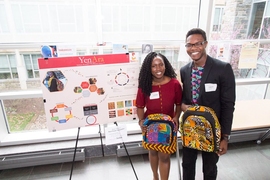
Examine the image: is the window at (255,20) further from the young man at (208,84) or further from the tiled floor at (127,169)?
the young man at (208,84)

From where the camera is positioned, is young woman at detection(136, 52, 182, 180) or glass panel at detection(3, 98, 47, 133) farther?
glass panel at detection(3, 98, 47, 133)

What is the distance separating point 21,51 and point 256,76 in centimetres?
346

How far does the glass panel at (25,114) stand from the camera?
225 centimetres

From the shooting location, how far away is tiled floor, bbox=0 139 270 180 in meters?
2.01

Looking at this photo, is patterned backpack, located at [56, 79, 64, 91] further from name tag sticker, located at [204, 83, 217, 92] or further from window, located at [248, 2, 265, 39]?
window, located at [248, 2, 265, 39]

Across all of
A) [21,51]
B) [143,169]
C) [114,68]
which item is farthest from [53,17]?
[143,169]

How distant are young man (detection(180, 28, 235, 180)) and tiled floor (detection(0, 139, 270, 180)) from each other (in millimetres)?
828

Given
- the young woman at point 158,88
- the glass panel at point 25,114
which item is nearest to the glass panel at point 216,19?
the young woman at point 158,88

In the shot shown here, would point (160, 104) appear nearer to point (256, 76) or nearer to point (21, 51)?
point (21, 51)

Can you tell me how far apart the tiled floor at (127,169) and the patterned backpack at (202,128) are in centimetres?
87

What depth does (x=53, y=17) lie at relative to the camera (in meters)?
2.00

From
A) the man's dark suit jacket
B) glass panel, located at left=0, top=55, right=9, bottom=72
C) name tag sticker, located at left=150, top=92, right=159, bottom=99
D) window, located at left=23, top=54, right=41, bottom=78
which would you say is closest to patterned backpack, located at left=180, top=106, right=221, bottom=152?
the man's dark suit jacket

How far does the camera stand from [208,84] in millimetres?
1264

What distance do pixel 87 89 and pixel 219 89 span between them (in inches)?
42.7
